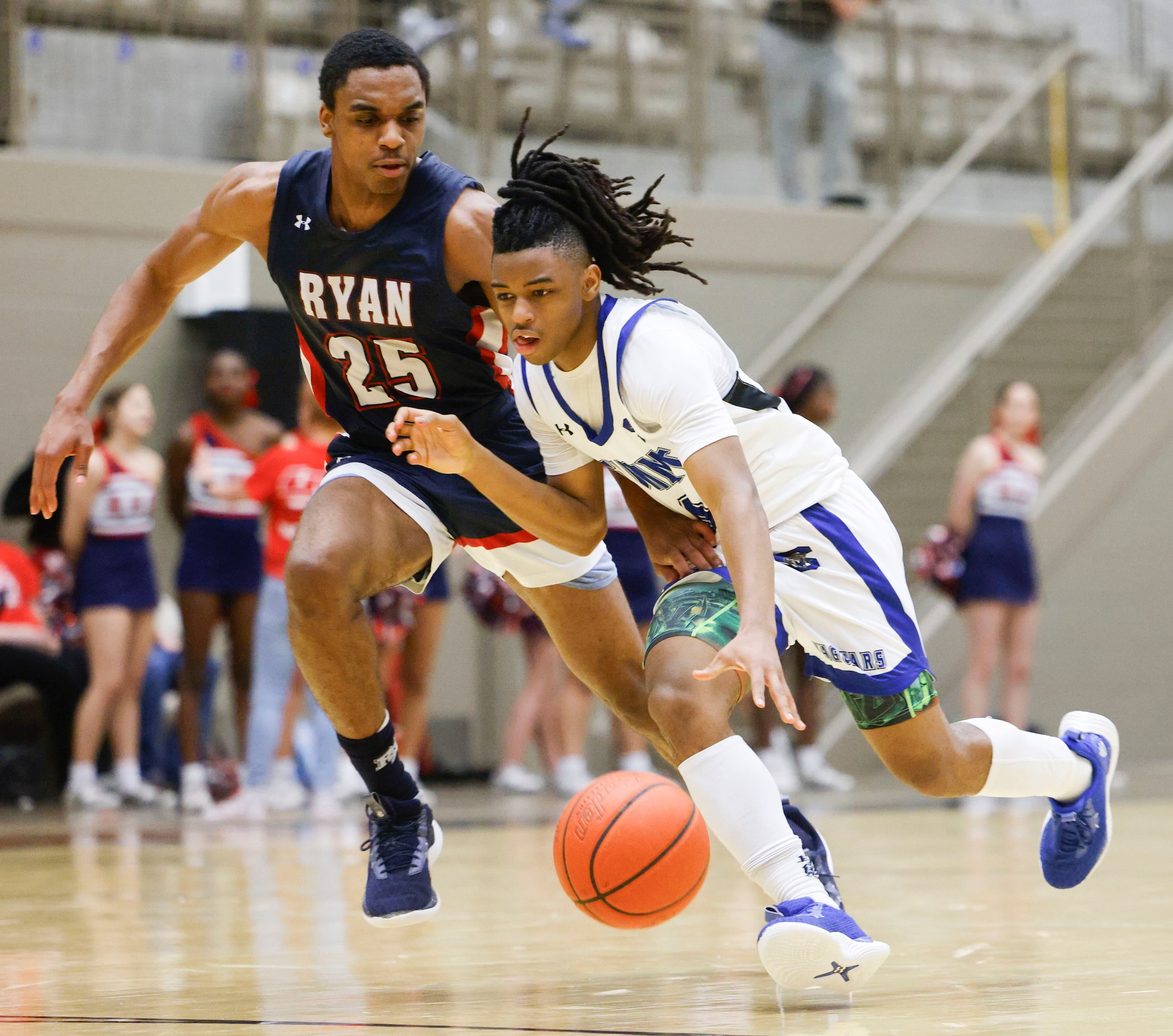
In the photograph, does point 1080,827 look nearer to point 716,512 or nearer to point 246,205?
point 716,512

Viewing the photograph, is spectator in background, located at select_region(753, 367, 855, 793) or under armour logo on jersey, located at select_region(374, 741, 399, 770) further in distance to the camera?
spectator in background, located at select_region(753, 367, 855, 793)

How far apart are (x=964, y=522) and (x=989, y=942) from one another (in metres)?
5.57

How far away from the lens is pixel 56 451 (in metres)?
4.17

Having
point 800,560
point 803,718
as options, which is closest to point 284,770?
point 803,718

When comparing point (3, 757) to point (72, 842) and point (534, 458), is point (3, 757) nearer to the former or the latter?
point (72, 842)

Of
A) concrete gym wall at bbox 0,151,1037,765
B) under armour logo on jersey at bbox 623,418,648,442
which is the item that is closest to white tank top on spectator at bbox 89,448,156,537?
concrete gym wall at bbox 0,151,1037,765

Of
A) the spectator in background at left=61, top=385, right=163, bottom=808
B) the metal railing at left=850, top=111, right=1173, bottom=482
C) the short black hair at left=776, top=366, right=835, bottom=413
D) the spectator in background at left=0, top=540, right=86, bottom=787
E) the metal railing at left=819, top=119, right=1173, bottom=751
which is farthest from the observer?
the metal railing at left=819, top=119, right=1173, bottom=751

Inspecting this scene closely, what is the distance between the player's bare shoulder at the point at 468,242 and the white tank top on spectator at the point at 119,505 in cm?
527

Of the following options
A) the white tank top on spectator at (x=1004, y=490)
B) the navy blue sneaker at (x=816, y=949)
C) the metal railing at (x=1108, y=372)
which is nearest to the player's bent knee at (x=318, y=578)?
the navy blue sneaker at (x=816, y=949)

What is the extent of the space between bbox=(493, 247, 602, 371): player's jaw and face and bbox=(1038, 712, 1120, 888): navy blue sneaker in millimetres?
1857

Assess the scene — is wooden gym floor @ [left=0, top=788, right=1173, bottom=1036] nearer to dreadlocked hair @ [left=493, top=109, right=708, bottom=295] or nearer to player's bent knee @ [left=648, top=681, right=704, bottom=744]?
player's bent knee @ [left=648, top=681, right=704, bottom=744]

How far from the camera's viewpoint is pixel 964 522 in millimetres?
9734

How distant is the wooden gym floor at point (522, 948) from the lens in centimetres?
336

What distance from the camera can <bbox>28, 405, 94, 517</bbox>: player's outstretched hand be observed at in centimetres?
418
